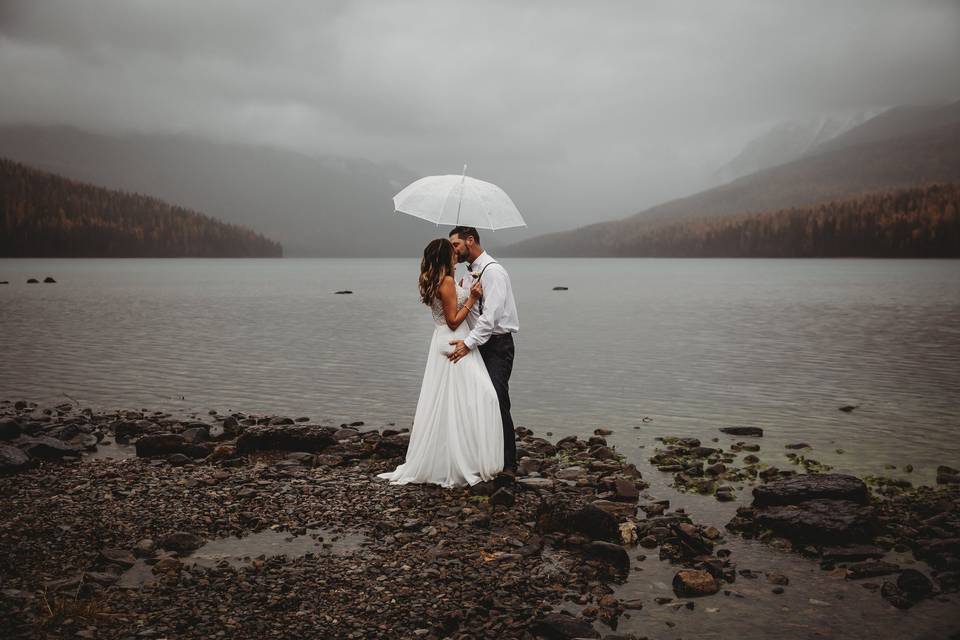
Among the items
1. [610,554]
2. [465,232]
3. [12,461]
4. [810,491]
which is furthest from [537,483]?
[12,461]

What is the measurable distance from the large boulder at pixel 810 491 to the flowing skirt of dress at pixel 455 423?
4525mm

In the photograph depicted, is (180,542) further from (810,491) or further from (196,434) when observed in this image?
(810,491)

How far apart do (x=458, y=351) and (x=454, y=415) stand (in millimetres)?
1140

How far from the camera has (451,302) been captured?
1155cm

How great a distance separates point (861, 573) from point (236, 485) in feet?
32.5

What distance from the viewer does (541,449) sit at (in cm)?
1630

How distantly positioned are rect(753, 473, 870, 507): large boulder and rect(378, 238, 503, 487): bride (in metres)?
4.52

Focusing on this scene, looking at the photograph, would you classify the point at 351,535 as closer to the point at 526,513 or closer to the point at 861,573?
the point at 526,513

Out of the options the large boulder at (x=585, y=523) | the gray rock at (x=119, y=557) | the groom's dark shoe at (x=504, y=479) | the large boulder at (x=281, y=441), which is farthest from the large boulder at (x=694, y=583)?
the large boulder at (x=281, y=441)

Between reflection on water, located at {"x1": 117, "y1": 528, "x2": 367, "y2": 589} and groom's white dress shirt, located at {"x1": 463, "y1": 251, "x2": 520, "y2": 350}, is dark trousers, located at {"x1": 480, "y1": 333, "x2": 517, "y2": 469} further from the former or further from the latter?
reflection on water, located at {"x1": 117, "y1": 528, "x2": 367, "y2": 589}

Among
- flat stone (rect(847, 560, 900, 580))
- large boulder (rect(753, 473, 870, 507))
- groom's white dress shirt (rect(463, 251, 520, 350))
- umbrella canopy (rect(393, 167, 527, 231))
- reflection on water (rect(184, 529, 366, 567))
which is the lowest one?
flat stone (rect(847, 560, 900, 580))

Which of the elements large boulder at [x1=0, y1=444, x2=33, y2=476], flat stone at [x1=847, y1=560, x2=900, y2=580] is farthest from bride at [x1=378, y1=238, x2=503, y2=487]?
large boulder at [x1=0, y1=444, x2=33, y2=476]

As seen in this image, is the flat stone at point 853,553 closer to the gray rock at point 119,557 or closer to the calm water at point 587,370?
the calm water at point 587,370

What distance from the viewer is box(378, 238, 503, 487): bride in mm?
11859
